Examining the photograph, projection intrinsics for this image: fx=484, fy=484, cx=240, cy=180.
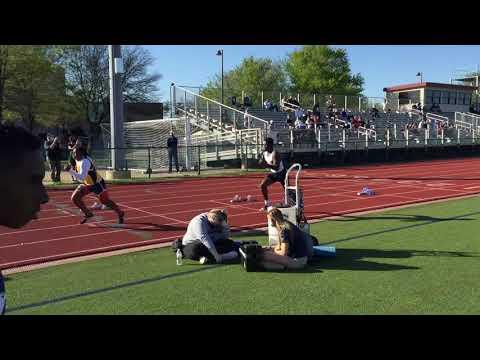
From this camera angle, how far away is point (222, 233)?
791 cm

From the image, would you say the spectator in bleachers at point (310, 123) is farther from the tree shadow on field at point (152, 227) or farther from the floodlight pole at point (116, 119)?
the tree shadow on field at point (152, 227)

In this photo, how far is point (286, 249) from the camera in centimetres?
682

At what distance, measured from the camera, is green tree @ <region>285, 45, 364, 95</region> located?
57.4 meters

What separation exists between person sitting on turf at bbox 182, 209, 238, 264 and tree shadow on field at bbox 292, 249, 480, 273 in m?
1.32

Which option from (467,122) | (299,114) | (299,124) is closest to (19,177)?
(299,124)

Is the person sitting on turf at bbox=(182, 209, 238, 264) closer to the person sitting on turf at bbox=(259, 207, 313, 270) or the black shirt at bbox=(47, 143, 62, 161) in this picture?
the person sitting on turf at bbox=(259, 207, 313, 270)

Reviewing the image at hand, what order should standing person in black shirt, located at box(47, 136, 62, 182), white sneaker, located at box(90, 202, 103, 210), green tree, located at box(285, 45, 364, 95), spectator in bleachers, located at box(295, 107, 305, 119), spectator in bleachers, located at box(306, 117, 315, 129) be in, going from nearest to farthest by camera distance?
white sneaker, located at box(90, 202, 103, 210) → standing person in black shirt, located at box(47, 136, 62, 182) → spectator in bleachers, located at box(306, 117, 315, 129) → spectator in bleachers, located at box(295, 107, 305, 119) → green tree, located at box(285, 45, 364, 95)

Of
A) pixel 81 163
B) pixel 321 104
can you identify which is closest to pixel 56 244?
pixel 81 163

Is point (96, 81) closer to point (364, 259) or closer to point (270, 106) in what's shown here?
point (270, 106)

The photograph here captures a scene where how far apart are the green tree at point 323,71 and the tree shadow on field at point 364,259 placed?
5101 cm

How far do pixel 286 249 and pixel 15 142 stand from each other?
584 centimetres

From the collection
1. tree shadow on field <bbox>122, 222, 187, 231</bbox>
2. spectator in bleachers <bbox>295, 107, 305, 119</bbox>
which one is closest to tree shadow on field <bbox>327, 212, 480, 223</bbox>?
tree shadow on field <bbox>122, 222, 187, 231</bbox>
